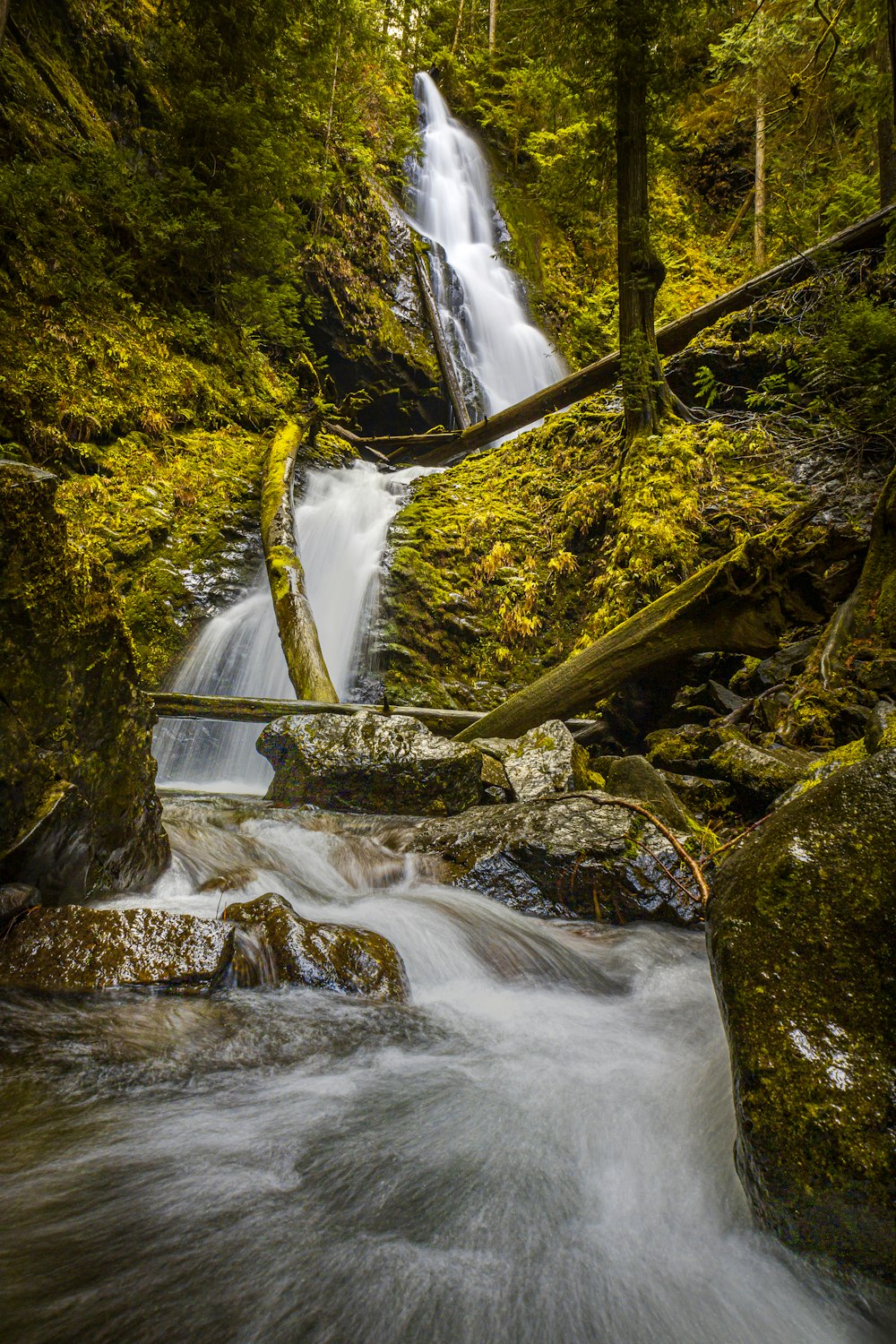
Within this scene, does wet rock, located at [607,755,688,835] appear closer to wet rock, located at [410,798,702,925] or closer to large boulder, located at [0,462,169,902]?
wet rock, located at [410,798,702,925]

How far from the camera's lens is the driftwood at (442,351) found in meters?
12.5

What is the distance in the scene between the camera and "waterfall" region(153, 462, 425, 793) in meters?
6.56

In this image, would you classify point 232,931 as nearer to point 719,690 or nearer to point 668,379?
point 719,690

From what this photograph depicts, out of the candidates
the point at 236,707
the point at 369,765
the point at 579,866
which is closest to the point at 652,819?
the point at 579,866

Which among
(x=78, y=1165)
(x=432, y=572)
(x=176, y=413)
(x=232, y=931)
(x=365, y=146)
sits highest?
(x=365, y=146)

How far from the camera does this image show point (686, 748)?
508cm

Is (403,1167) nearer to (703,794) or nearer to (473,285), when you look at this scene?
(703,794)

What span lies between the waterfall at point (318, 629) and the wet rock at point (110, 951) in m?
3.84

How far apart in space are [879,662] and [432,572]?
19.1 ft

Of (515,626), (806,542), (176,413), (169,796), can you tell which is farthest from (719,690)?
(176,413)

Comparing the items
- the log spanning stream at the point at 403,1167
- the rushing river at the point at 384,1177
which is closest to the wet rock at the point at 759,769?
the log spanning stream at the point at 403,1167

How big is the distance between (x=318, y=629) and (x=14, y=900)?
245 inches

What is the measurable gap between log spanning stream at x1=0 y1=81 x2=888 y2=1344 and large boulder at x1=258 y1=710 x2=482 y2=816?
5.65 ft

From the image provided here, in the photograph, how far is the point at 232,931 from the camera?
96.7 inches
